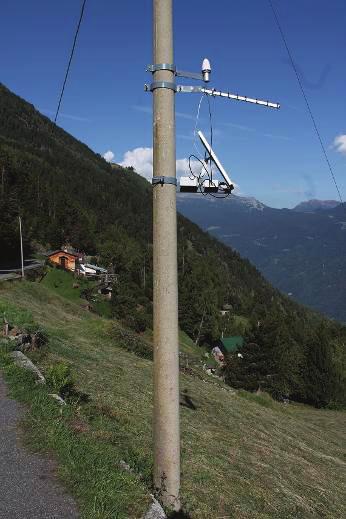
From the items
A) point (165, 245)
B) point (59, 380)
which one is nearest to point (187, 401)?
point (59, 380)

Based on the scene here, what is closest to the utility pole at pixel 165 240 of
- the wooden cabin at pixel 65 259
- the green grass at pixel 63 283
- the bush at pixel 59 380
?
the bush at pixel 59 380

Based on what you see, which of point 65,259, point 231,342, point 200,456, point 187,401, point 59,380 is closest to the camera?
point 200,456

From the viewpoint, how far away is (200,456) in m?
11.6

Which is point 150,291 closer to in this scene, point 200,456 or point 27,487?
point 200,456

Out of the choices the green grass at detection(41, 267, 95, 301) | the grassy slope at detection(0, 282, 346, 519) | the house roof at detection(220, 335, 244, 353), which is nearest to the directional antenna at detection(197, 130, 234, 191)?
the grassy slope at detection(0, 282, 346, 519)

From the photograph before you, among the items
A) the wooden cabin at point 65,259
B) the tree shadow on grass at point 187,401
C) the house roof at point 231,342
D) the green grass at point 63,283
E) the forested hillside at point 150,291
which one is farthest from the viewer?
the house roof at point 231,342

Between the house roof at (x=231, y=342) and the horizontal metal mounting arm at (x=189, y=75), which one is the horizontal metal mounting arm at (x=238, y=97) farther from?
the house roof at (x=231, y=342)

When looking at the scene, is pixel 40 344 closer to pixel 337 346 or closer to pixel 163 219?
pixel 163 219

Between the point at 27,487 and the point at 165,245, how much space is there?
13.7 ft

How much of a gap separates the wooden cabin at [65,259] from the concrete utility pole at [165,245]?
299 feet

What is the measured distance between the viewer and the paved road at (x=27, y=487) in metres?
6.31

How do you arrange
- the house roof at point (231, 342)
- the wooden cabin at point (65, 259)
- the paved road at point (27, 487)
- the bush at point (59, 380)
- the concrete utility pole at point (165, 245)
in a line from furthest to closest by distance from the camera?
the house roof at point (231, 342), the wooden cabin at point (65, 259), the bush at point (59, 380), the concrete utility pole at point (165, 245), the paved road at point (27, 487)

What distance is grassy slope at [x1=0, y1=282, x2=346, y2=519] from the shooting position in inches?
288

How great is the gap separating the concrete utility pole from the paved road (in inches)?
63.9
